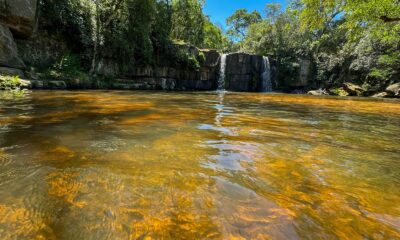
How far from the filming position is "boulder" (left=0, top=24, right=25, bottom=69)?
1005 centimetres

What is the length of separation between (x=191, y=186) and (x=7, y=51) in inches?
470

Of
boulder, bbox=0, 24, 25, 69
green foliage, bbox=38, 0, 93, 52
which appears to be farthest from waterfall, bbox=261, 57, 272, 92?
boulder, bbox=0, 24, 25, 69

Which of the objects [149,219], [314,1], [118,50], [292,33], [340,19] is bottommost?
[149,219]

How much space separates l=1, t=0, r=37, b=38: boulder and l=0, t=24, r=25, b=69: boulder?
1.68 ft

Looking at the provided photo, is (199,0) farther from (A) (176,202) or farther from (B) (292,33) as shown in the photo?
(A) (176,202)

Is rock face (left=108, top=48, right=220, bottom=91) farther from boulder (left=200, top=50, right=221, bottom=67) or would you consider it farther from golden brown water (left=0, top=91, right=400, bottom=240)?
golden brown water (left=0, top=91, right=400, bottom=240)

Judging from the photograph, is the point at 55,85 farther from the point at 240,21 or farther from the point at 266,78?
the point at 240,21

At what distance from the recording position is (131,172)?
1.86 metres

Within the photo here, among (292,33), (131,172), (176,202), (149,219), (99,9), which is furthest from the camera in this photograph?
(292,33)

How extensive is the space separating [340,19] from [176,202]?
33687 mm

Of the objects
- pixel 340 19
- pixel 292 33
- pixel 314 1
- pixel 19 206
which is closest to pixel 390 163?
pixel 19 206

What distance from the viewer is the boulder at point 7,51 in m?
10.1

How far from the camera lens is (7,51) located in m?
10.3

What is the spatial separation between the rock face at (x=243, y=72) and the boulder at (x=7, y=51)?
1618cm
